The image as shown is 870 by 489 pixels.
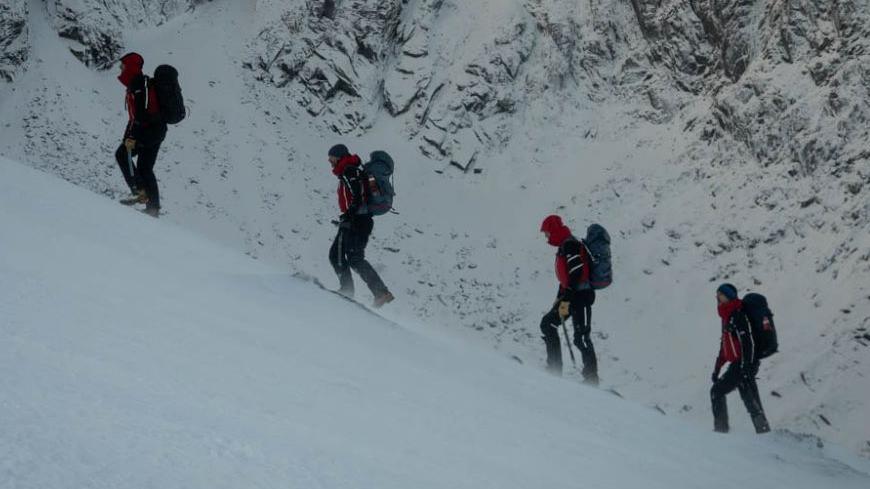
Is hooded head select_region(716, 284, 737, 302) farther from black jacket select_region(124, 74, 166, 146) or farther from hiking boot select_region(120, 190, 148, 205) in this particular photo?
hiking boot select_region(120, 190, 148, 205)

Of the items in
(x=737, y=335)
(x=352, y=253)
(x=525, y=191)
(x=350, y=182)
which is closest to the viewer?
(x=350, y=182)

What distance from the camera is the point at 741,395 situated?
904 cm

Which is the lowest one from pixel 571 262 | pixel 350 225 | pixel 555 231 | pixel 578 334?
pixel 350 225

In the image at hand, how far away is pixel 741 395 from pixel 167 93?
22.2 ft

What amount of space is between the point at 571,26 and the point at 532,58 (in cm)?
144

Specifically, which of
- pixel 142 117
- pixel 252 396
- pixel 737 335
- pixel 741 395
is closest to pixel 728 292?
pixel 737 335

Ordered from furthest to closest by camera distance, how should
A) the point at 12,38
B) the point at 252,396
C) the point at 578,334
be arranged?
1. the point at 12,38
2. the point at 578,334
3. the point at 252,396

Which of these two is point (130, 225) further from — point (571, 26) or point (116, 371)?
point (571, 26)

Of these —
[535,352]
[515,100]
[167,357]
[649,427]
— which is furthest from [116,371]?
[515,100]

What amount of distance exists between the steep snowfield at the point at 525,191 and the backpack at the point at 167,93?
8.46 metres

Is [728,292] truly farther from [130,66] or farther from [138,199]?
[130,66]

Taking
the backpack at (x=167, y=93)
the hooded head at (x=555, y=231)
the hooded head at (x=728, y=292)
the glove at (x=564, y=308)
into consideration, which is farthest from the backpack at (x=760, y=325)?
the backpack at (x=167, y=93)

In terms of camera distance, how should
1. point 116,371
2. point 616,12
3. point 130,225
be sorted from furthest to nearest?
1. point 616,12
2. point 130,225
3. point 116,371

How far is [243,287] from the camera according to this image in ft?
19.0
